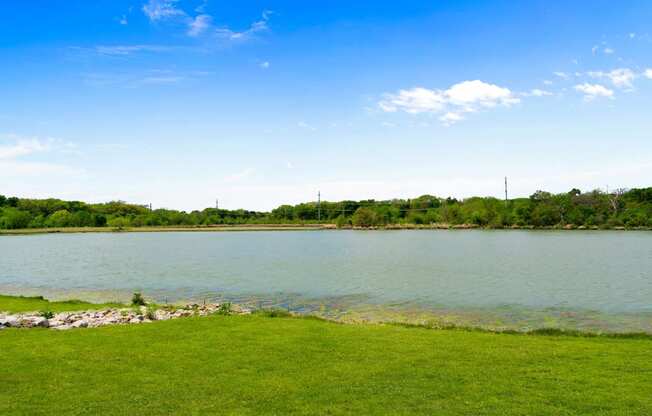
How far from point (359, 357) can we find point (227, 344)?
12.7ft

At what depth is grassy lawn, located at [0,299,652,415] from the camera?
9266mm

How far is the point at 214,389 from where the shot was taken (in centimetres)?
1022

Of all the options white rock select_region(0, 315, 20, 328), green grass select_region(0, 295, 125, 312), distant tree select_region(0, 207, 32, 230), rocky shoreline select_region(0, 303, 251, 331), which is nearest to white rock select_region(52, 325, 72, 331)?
rocky shoreline select_region(0, 303, 251, 331)

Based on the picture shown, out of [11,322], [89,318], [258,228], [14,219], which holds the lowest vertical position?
[89,318]

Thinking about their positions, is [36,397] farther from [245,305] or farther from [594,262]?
[594,262]

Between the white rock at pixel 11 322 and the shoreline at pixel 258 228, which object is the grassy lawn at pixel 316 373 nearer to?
the white rock at pixel 11 322

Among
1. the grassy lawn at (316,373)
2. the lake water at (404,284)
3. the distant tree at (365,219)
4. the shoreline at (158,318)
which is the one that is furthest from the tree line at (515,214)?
the grassy lawn at (316,373)

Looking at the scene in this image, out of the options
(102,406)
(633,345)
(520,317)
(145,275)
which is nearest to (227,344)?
(102,406)

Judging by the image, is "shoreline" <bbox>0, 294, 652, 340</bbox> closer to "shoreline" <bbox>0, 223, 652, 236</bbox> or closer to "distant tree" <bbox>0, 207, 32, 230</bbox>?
"shoreline" <bbox>0, 223, 652, 236</bbox>

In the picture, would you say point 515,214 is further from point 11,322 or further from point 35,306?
point 11,322

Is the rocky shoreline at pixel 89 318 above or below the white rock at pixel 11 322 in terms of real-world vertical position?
below

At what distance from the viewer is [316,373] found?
11.2 metres

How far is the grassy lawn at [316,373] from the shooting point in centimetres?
927

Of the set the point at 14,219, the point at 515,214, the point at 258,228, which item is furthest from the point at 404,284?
the point at 14,219
